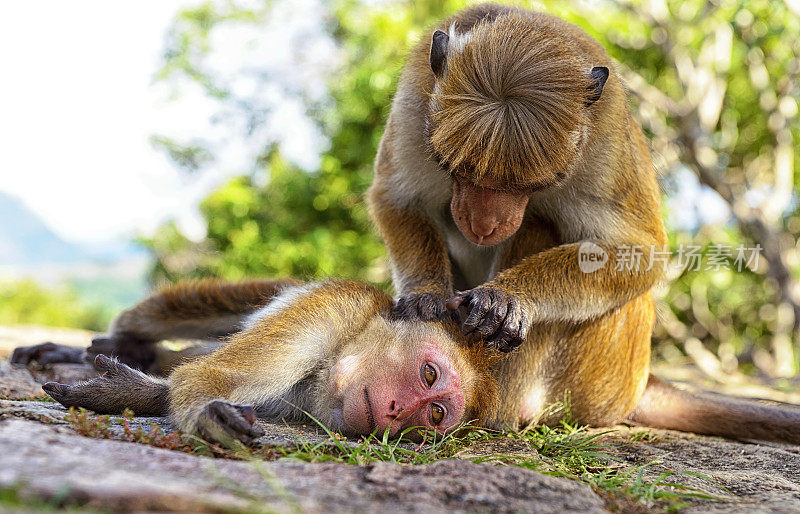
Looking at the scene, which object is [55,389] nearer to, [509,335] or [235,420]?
[235,420]

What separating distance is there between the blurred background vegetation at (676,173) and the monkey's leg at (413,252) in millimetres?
5433

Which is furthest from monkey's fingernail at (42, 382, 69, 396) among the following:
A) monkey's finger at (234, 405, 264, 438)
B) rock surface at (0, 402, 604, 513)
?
monkey's finger at (234, 405, 264, 438)

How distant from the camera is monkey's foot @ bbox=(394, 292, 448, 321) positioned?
377 centimetres

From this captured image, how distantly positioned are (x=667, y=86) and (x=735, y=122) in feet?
4.68

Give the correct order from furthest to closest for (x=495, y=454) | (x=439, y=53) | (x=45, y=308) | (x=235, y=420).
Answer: (x=45, y=308)
(x=439, y=53)
(x=495, y=454)
(x=235, y=420)

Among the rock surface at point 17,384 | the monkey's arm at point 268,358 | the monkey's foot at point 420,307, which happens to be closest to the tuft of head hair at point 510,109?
the monkey's foot at point 420,307

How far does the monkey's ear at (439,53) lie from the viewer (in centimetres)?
366

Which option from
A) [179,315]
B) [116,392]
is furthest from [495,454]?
[179,315]

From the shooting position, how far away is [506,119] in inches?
126

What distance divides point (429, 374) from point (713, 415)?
207cm

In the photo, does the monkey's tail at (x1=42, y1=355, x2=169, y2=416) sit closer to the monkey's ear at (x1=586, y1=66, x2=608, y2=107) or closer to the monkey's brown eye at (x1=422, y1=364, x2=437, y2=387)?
the monkey's brown eye at (x1=422, y1=364, x2=437, y2=387)

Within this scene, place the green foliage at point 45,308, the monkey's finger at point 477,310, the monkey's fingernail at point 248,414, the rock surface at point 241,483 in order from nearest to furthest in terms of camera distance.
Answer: the rock surface at point 241,483
the monkey's fingernail at point 248,414
the monkey's finger at point 477,310
the green foliage at point 45,308

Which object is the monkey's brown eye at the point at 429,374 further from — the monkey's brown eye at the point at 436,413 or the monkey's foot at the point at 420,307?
the monkey's foot at the point at 420,307

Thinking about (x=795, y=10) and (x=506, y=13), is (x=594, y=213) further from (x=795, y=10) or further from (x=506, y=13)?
(x=795, y=10)
